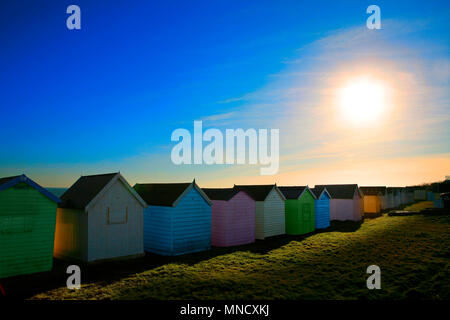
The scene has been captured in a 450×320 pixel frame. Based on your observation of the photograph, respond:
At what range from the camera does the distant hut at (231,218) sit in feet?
77.3

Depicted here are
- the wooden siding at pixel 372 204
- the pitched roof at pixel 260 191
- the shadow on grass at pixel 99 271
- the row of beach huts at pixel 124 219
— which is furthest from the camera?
the wooden siding at pixel 372 204

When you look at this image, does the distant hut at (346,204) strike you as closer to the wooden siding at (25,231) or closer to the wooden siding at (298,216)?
the wooden siding at (298,216)

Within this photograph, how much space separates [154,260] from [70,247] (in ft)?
15.5

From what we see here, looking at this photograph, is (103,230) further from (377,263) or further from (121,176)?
Result: (377,263)

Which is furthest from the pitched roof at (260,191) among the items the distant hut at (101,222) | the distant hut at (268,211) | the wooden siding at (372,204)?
the wooden siding at (372,204)

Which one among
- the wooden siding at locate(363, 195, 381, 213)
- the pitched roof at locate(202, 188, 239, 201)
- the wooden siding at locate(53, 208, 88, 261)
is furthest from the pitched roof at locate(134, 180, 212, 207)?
the wooden siding at locate(363, 195, 381, 213)

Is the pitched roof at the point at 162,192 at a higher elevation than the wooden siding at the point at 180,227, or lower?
higher

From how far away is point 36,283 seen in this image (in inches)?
552

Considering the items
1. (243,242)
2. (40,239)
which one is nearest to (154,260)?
(40,239)

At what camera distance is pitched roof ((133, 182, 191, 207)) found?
2041 centimetres

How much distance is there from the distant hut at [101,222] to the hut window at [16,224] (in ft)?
8.38

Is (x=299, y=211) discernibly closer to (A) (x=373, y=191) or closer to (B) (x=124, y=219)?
(B) (x=124, y=219)

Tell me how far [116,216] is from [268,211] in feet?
44.7
